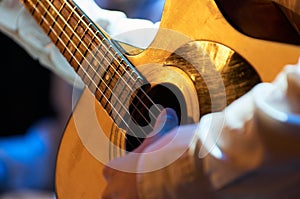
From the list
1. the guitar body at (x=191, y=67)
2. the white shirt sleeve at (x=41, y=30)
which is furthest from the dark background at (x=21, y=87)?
the guitar body at (x=191, y=67)

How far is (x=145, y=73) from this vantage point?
2.34 ft

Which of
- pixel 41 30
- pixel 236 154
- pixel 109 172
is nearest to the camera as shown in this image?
pixel 236 154

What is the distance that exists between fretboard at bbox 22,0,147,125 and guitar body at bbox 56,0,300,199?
2cm

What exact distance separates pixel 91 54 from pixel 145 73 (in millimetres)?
111

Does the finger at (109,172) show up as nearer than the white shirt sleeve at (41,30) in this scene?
Yes

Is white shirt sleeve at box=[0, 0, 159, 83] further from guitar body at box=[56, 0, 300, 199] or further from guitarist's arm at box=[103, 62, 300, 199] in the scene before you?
guitarist's arm at box=[103, 62, 300, 199]

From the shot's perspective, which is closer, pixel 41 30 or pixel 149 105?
pixel 149 105

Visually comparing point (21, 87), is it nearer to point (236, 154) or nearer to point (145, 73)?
point (145, 73)

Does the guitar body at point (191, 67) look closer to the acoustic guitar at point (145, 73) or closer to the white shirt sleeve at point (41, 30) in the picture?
the acoustic guitar at point (145, 73)

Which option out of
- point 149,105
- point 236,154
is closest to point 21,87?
point 149,105

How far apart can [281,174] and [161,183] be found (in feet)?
0.41

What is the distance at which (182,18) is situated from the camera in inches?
26.5

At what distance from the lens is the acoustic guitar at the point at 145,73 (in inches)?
24.1

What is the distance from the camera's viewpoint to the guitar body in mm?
596
